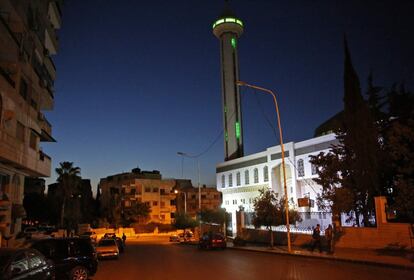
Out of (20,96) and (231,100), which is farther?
(231,100)

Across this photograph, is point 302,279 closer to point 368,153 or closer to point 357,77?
point 368,153

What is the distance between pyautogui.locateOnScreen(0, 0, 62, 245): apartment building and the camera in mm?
25250

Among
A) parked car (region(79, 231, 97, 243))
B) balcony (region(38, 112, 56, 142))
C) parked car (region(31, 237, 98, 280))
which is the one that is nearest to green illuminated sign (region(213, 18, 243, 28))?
parked car (region(79, 231, 97, 243))

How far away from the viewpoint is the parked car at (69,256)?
555 inches

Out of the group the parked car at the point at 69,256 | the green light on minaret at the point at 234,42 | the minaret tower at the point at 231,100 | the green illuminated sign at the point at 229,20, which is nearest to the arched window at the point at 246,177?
the minaret tower at the point at 231,100

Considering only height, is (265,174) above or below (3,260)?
above

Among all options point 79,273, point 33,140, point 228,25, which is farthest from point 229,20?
point 79,273

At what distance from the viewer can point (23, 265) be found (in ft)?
29.0

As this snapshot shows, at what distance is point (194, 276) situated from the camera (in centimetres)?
1556

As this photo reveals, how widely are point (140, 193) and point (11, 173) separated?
58.8 metres

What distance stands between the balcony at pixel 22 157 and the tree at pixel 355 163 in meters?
21.2

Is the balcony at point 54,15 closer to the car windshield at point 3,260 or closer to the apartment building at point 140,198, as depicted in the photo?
the car windshield at point 3,260

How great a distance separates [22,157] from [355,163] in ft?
77.7

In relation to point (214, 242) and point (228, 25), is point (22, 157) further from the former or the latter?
point (228, 25)
